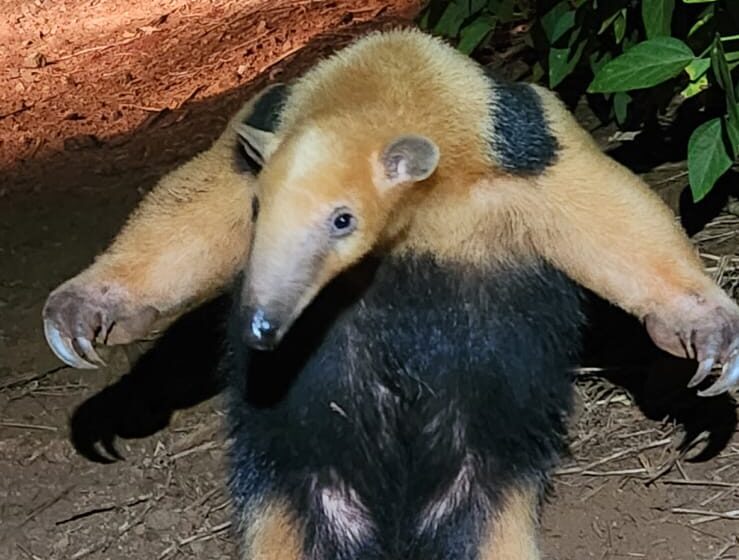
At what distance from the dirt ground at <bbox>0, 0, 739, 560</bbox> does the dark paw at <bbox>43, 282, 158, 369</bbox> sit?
77 centimetres

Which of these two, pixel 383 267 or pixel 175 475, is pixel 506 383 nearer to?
pixel 383 267

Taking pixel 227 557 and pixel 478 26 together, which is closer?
pixel 227 557

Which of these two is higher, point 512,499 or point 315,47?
point 512,499

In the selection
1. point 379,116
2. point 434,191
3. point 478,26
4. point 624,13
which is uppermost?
point 379,116

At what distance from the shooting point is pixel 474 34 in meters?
5.65

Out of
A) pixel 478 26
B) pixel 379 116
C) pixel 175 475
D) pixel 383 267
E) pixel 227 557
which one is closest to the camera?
pixel 379 116

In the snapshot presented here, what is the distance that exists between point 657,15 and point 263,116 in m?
1.35

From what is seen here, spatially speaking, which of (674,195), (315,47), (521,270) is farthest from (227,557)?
(315,47)

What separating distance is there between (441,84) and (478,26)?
85.6 inches

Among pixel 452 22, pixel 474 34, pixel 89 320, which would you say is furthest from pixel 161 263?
pixel 452 22

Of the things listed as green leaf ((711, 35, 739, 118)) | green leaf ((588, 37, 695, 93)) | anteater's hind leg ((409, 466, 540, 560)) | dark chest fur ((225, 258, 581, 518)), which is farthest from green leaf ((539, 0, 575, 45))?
anteater's hind leg ((409, 466, 540, 560))

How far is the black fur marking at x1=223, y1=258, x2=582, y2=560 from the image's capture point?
12.5 feet

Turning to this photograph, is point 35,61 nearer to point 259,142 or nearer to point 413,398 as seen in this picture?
point 413,398

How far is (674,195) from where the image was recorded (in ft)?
17.5
